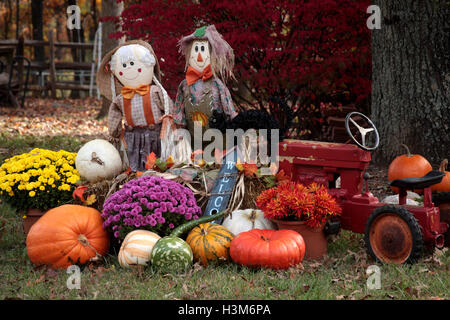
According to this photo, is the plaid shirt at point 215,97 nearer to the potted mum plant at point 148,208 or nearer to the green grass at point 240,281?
the potted mum plant at point 148,208

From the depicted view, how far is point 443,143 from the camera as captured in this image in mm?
5734

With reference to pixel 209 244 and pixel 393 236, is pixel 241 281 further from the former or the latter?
pixel 393 236

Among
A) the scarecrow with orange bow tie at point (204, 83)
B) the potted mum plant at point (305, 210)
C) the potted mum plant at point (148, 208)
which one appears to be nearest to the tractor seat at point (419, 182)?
the potted mum plant at point (305, 210)

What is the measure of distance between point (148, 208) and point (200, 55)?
1.61m

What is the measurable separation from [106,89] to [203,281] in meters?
2.41

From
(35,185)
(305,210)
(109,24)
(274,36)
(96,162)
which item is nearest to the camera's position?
(305,210)

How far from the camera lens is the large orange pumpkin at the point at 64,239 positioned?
380 cm

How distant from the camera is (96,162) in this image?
4547 millimetres

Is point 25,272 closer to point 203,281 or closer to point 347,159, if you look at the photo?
point 203,281

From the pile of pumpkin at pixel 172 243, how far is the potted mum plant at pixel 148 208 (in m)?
0.10

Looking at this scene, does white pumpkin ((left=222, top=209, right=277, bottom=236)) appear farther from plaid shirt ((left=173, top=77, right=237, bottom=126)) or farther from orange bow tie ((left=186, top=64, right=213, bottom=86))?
orange bow tie ((left=186, top=64, right=213, bottom=86))

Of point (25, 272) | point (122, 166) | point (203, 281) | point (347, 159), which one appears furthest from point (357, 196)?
point (25, 272)

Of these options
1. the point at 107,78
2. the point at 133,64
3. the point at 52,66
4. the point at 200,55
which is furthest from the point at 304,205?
the point at 52,66

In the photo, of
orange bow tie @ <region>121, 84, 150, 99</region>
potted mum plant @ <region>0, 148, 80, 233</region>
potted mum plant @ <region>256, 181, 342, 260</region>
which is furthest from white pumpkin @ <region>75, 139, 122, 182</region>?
potted mum plant @ <region>256, 181, 342, 260</region>
